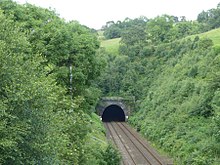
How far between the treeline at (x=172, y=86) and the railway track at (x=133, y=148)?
44.2 inches

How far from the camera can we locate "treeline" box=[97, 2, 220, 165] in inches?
1087

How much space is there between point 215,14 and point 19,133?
236 feet

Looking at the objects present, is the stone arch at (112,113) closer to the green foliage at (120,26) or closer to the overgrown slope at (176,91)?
the overgrown slope at (176,91)

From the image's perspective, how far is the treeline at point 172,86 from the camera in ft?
90.6

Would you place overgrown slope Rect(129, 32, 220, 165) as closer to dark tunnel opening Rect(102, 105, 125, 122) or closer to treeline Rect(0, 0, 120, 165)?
dark tunnel opening Rect(102, 105, 125, 122)

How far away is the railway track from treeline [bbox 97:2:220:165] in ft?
3.68

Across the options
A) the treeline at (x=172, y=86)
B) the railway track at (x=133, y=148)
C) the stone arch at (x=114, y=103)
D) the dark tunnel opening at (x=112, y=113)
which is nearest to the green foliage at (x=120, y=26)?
the treeline at (x=172, y=86)

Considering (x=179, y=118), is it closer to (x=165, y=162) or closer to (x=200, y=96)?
(x=200, y=96)

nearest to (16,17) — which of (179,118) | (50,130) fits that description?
(50,130)

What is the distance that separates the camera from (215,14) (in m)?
77.9

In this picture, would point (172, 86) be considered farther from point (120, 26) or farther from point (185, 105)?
point (120, 26)

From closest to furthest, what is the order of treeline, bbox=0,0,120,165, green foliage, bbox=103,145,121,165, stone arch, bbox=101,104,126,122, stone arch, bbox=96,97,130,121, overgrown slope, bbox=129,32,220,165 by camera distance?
treeline, bbox=0,0,120,165 < green foliage, bbox=103,145,121,165 < overgrown slope, bbox=129,32,220,165 < stone arch, bbox=96,97,130,121 < stone arch, bbox=101,104,126,122

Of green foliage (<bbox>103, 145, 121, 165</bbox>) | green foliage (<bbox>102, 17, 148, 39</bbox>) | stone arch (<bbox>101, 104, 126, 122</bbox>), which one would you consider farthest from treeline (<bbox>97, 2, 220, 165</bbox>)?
green foliage (<bbox>102, 17, 148, 39</bbox>)

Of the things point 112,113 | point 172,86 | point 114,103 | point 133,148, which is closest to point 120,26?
point 112,113
